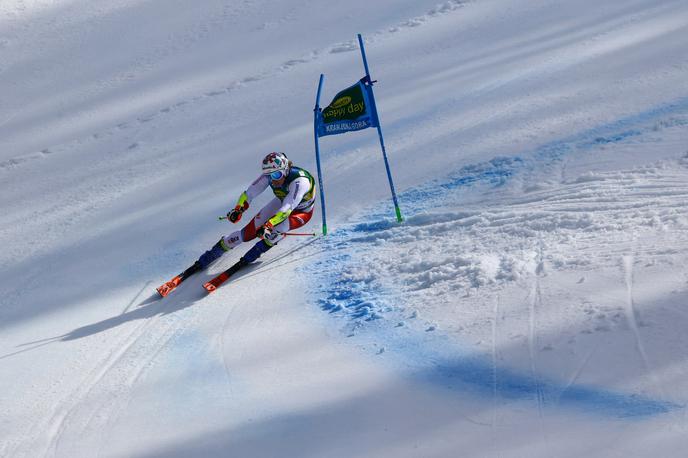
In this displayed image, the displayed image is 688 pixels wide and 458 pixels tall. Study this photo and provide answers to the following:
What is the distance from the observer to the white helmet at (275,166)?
31.2ft

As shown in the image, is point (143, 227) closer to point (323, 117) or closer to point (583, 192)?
point (323, 117)

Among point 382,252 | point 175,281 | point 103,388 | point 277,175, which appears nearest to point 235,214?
point 277,175

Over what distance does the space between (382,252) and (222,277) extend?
6.28ft

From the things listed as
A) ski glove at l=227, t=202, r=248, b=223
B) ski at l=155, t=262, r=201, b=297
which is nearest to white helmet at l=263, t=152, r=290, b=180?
ski glove at l=227, t=202, r=248, b=223

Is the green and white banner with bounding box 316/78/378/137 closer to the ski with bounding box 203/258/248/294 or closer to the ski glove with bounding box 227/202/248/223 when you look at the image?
the ski glove with bounding box 227/202/248/223

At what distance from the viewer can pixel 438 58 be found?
1548cm

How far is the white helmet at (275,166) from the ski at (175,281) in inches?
56.0

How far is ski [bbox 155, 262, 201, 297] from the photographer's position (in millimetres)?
9320

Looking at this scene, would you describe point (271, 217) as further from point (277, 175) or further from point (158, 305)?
point (158, 305)

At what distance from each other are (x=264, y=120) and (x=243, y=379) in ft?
25.9

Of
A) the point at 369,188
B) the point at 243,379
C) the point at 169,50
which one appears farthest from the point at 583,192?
the point at 169,50

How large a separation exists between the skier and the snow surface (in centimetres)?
24

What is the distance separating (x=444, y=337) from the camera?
717 centimetres

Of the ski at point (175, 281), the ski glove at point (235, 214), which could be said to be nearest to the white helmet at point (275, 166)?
the ski glove at point (235, 214)
